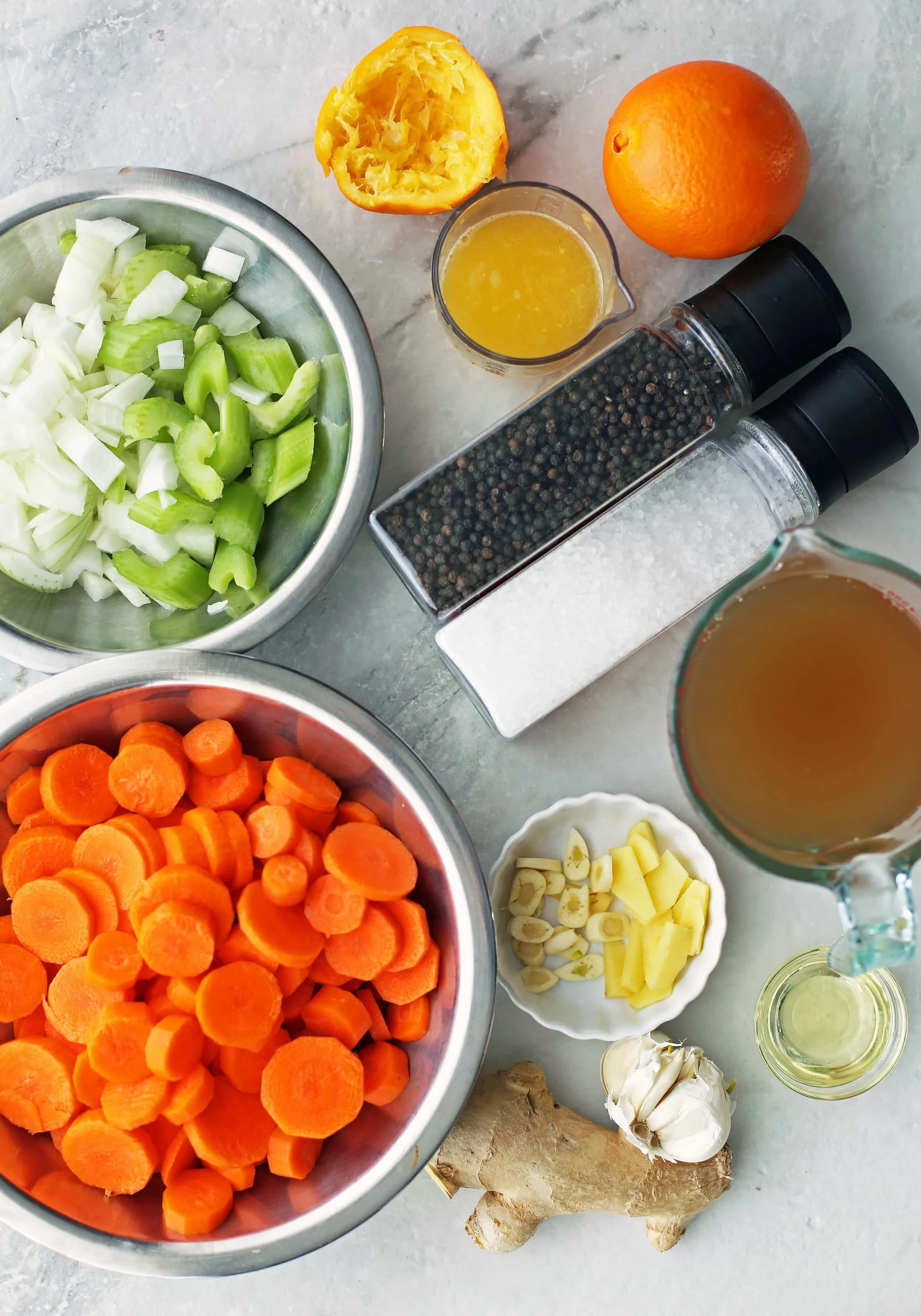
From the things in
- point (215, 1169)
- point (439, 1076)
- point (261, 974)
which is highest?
point (261, 974)

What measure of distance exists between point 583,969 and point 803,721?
0.63 metres

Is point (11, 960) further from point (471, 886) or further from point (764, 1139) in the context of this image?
point (764, 1139)

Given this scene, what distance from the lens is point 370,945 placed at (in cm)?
135

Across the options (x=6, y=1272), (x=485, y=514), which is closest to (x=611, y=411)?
(x=485, y=514)

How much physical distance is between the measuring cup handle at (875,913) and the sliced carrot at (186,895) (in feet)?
2.50

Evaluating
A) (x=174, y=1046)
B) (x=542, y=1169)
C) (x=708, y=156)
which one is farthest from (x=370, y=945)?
(x=708, y=156)

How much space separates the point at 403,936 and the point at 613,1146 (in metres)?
0.54

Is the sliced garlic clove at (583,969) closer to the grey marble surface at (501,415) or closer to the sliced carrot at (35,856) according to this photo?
the grey marble surface at (501,415)

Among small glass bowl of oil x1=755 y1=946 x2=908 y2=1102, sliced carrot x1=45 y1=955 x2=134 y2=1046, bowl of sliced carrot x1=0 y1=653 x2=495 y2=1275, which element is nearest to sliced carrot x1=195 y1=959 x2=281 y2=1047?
bowl of sliced carrot x1=0 y1=653 x2=495 y2=1275

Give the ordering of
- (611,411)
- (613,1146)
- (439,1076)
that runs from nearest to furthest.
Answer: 1. (439,1076)
2. (611,411)
3. (613,1146)

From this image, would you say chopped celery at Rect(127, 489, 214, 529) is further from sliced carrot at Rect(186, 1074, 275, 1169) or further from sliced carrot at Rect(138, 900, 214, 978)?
sliced carrot at Rect(186, 1074, 275, 1169)

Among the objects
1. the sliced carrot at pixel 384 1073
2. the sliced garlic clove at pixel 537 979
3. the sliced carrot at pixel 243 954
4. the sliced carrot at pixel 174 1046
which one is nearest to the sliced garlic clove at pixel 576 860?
the sliced garlic clove at pixel 537 979

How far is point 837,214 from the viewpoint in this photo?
1.62 meters

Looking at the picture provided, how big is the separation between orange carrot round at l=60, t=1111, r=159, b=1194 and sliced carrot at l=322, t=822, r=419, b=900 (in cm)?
41
